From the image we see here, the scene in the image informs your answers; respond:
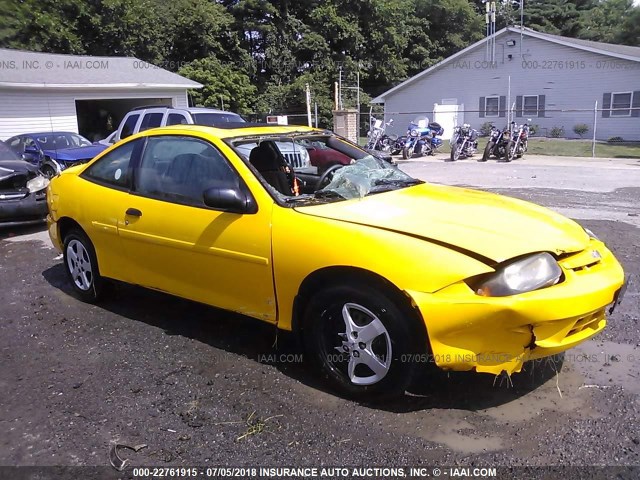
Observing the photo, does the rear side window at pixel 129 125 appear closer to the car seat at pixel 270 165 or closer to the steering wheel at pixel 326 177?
the car seat at pixel 270 165

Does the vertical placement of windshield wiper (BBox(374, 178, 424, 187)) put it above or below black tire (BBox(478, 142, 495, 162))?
above

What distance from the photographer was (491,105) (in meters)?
30.5

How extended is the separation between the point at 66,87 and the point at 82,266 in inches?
783

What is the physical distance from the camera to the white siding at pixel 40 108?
21469mm

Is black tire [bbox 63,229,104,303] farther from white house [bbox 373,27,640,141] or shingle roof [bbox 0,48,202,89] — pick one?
white house [bbox 373,27,640,141]

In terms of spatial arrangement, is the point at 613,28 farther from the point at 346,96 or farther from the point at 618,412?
the point at 618,412

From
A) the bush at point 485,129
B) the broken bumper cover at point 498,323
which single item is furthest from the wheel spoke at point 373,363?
the bush at point 485,129

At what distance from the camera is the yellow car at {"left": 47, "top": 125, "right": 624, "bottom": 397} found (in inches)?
119

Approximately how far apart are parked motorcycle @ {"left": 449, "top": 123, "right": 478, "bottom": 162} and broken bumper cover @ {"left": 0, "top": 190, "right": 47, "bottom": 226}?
45.0ft

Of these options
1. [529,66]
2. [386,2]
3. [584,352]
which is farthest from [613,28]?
[584,352]

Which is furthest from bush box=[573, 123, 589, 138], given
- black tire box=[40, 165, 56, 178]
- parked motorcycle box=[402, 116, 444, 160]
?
black tire box=[40, 165, 56, 178]

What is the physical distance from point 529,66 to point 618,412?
28663 mm

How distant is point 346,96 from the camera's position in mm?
38781

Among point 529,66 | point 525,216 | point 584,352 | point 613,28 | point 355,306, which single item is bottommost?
point 584,352
